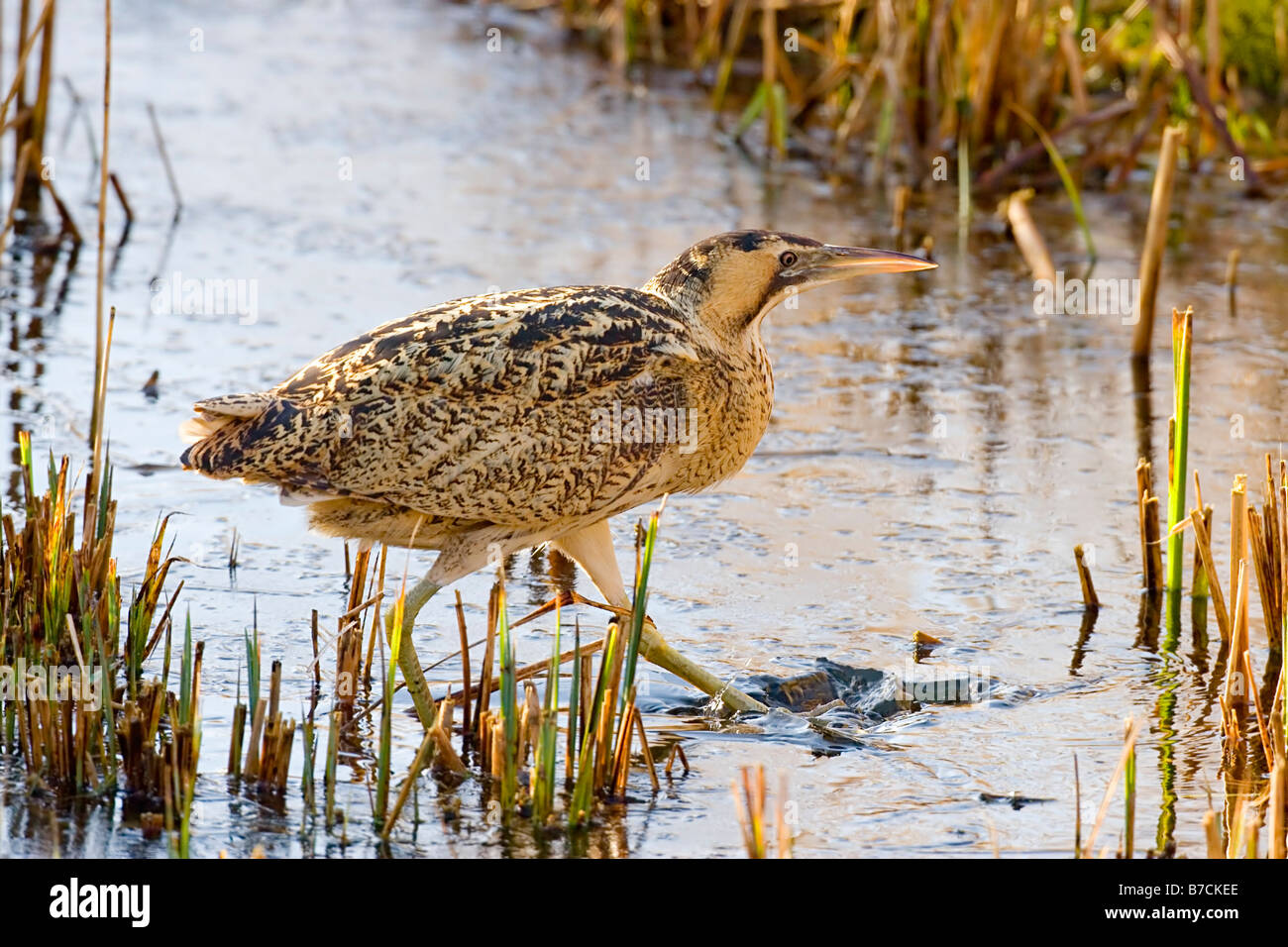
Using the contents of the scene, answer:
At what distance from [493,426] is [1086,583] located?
226 centimetres

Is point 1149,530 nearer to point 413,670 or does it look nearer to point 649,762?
point 649,762

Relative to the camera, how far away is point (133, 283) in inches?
379

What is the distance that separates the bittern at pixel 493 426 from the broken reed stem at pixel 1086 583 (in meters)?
1.32

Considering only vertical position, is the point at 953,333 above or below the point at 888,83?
below

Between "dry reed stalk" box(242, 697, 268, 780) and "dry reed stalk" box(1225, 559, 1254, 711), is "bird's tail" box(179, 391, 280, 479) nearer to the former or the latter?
"dry reed stalk" box(242, 697, 268, 780)

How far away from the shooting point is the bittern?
203 inches

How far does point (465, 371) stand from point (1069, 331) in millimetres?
5226

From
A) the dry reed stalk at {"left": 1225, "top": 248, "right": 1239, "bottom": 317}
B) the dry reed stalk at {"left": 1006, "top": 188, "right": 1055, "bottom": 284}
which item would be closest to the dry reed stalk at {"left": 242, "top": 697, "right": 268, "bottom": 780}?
the dry reed stalk at {"left": 1006, "top": 188, "right": 1055, "bottom": 284}

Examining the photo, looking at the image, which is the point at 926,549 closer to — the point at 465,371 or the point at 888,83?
the point at 465,371

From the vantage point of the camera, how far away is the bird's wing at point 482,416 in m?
5.14

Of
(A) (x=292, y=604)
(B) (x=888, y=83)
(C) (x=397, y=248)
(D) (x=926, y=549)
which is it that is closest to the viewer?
(A) (x=292, y=604)

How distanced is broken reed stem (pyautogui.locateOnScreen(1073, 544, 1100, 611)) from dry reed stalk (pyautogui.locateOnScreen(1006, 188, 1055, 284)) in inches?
139
